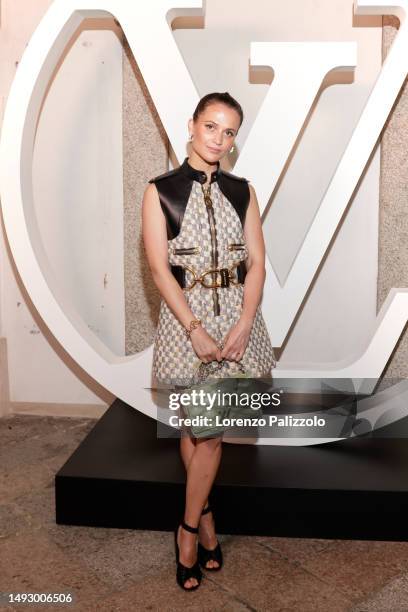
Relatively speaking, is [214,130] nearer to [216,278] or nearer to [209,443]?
[216,278]

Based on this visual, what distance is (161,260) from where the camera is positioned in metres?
2.23

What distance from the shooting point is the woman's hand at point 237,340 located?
2.22 metres

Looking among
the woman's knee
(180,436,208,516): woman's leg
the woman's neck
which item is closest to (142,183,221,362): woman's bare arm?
the woman's neck

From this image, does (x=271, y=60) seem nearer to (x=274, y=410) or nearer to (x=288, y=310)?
(x=288, y=310)

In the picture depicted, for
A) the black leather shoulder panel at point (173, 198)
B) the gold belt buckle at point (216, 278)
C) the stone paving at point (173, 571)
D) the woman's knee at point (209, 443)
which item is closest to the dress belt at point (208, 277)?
the gold belt buckle at point (216, 278)

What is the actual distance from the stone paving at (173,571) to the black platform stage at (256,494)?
0.19ft

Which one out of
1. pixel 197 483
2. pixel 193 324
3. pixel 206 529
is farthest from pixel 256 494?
pixel 193 324

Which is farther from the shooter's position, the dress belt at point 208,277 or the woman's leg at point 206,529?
the woman's leg at point 206,529

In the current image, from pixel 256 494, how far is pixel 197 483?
0.39m

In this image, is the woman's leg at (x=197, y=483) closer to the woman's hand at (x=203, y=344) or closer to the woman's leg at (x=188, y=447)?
the woman's leg at (x=188, y=447)

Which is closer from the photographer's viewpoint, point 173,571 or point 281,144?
point 173,571

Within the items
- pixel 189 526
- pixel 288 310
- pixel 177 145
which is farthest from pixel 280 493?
pixel 177 145

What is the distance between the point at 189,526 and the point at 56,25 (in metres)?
2.14

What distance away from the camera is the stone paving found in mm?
2240
